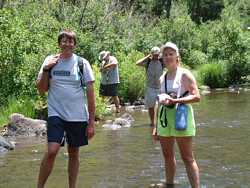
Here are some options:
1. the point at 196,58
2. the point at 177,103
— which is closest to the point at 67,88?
the point at 177,103

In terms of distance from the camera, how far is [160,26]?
3347 cm

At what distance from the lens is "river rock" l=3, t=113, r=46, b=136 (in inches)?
499

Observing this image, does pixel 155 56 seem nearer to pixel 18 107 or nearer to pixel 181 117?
pixel 18 107

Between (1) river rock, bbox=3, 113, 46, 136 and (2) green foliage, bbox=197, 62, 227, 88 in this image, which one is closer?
(1) river rock, bbox=3, 113, 46, 136

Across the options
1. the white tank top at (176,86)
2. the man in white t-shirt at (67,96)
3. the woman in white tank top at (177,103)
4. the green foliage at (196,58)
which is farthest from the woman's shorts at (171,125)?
the green foliage at (196,58)

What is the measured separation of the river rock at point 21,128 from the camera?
12.7 meters

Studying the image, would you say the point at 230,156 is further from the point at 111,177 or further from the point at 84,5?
the point at 84,5

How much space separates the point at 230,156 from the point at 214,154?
0.31 m

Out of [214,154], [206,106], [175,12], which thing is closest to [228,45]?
[175,12]

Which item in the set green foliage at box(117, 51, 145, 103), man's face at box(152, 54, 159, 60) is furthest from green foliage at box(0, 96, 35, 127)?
green foliage at box(117, 51, 145, 103)

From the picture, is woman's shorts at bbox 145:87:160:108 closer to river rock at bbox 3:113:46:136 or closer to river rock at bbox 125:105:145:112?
river rock at bbox 3:113:46:136

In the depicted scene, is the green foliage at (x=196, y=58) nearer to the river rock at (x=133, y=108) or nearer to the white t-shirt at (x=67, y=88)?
the river rock at (x=133, y=108)

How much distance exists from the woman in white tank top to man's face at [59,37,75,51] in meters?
1.10

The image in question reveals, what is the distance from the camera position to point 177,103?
7.00m
